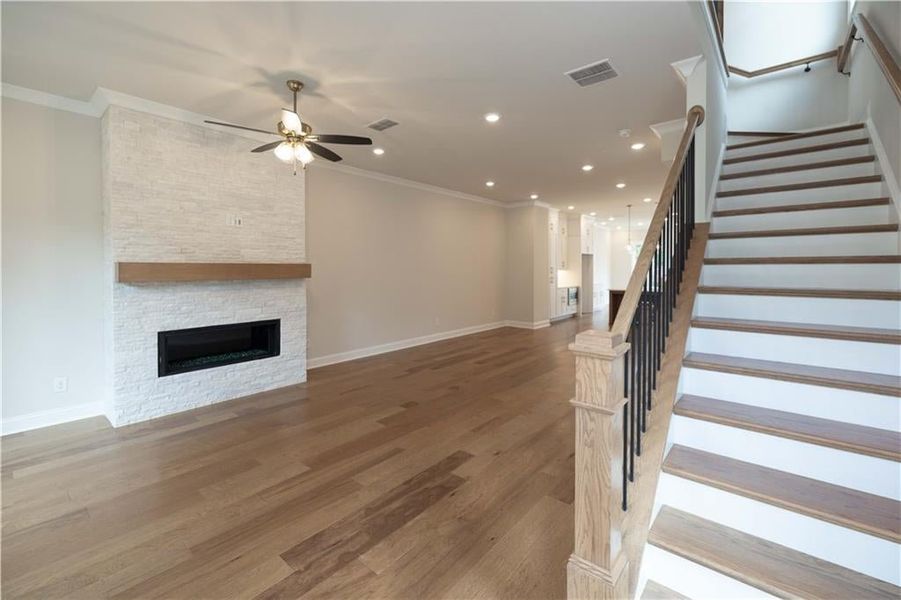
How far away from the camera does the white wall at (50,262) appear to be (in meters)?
3.23

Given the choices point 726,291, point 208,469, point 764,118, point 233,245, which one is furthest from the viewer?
point 764,118

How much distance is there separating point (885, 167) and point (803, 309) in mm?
1516

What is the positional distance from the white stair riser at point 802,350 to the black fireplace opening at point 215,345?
4.16 meters

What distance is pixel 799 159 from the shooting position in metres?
3.59

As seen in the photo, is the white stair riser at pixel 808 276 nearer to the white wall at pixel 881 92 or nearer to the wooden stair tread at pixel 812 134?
the white wall at pixel 881 92

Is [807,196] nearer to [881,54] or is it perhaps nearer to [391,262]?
[881,54]

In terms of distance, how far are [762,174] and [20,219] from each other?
640cm

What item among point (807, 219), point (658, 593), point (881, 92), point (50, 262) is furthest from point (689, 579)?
point (50, 262)

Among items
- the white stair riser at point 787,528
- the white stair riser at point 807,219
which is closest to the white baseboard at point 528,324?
the white stair riser at point 807,219

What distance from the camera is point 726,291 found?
8.09 feet

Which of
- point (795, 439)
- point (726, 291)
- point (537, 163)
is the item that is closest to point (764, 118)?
point (537, 163)

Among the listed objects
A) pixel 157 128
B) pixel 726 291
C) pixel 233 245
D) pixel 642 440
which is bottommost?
pixel 642 440

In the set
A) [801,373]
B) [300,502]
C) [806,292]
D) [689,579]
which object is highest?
[806,292]

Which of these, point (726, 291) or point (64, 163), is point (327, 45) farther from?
point (726, 291)
